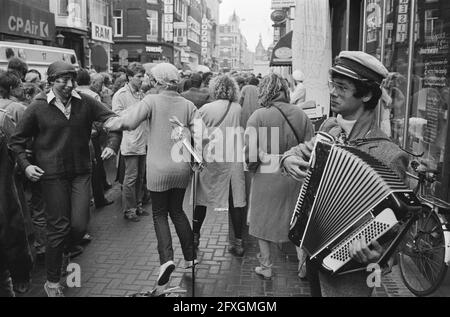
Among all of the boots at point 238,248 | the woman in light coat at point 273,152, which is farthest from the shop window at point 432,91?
the boots at point 238,248

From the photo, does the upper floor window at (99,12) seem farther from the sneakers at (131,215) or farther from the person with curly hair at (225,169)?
the person with curly hair at (225,169)

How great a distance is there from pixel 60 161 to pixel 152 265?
5.46ft

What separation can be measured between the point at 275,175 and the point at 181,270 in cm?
148

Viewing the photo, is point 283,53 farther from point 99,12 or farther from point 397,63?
point 99,12

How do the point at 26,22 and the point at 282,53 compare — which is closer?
the point at 282,53

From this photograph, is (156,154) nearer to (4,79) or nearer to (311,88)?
(4,79)

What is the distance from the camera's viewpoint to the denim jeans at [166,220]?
459cm

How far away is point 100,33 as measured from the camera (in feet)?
101

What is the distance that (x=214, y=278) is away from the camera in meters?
4.96

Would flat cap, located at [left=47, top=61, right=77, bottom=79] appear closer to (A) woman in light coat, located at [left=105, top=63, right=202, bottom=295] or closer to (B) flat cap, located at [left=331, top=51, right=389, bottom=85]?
(A) woman in light coat, located at [left=105, top=63, right=202, bottom=295]

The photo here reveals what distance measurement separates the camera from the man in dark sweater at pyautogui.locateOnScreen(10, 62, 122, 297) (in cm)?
421

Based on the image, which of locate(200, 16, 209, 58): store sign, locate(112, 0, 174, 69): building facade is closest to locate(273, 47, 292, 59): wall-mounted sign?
locate(112, 0, 174, 69): building facade

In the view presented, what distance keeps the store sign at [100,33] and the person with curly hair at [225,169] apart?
25.9m

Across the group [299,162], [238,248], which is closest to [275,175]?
[238,248]
